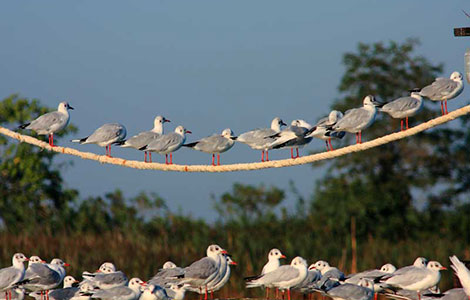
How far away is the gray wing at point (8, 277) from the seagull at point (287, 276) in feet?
10.6

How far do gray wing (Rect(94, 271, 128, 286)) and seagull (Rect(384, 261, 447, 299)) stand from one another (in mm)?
3758

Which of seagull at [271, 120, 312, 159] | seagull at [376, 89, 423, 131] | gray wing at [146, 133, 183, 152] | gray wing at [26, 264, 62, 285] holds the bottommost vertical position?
A: gray wing at [26, 264, 62, 285]

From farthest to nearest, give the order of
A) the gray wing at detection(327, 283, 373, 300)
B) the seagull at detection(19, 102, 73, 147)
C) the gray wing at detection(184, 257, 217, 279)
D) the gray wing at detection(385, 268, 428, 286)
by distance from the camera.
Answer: the seagull at detection(19, 102, 73, 147) → the gray wing at detection(385, 268, 428, 286) → the gray wing at detection(184, 257, 217, 279) → the gray wing at detection(327, 283, 373, 300)

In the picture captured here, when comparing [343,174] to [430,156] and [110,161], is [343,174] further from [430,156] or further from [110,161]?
[110,161]

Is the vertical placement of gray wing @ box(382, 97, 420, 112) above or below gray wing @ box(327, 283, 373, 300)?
above

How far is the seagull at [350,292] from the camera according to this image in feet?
36.0

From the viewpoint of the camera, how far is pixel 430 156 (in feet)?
78.5

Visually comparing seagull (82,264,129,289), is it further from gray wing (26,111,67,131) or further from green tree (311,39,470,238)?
green tree (311,39,470,238)

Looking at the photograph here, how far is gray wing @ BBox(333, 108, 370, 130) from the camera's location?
11.9m

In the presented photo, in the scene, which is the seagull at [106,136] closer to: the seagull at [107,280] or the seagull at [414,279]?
the seagull at [107,280]

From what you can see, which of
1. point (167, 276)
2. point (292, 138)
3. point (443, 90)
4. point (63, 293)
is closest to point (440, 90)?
point (443, 90)

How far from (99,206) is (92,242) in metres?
4.81

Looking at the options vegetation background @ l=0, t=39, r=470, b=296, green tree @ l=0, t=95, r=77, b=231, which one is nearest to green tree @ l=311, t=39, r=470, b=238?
vegetation background @ l=0, t=39, r=470, b=296

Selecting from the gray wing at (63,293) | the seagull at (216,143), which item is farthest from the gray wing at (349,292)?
the gray wing at (63,293)
